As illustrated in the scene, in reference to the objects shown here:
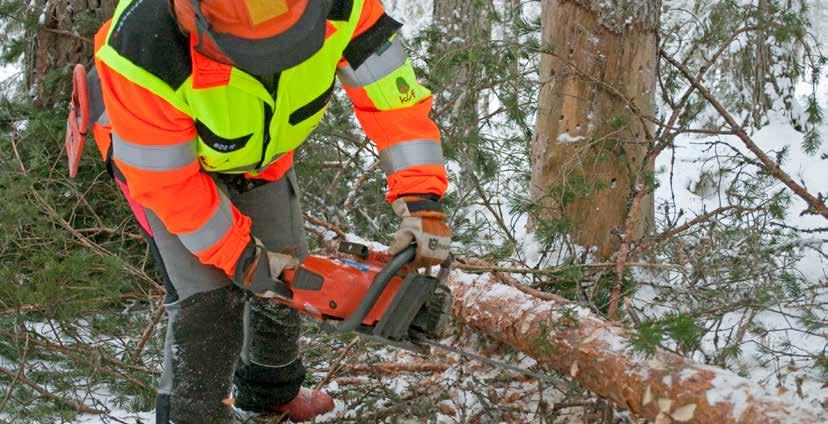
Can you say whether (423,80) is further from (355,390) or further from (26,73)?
(26,73)

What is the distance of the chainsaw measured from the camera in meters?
1.97

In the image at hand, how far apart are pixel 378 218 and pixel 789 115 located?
5033mm

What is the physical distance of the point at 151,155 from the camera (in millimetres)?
1932

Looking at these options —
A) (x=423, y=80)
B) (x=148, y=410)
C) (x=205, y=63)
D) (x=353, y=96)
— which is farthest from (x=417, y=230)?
(x=423, y=80)

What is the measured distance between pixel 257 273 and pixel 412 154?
0.60 meters

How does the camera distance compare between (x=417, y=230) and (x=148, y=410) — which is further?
(x=148, y=410)

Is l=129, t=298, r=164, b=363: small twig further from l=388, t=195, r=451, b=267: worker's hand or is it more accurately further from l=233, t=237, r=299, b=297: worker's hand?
l=388, t=195, r=451, b=267: worker's hand

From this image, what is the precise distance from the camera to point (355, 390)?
2953mm

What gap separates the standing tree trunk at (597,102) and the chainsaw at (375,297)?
3.96 ft

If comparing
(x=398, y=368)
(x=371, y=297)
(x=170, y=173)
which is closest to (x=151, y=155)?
(x=170, y=173)

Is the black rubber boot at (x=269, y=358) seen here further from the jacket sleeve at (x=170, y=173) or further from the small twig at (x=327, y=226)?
the small twig at (x=327, y=226)

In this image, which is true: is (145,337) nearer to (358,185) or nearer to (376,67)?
(358,185)

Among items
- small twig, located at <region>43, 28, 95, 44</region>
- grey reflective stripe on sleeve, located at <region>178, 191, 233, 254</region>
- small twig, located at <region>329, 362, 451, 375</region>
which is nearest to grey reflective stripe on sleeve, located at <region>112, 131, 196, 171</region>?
grey reflective stripe on sleeve, located at <region>178, 191, 233, 254</region>

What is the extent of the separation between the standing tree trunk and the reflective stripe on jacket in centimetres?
107
